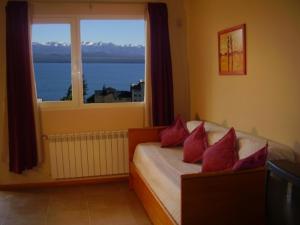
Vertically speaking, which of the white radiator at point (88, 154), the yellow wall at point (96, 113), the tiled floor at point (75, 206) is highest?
the yellow wall at point (96, 113)

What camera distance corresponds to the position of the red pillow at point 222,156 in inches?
111

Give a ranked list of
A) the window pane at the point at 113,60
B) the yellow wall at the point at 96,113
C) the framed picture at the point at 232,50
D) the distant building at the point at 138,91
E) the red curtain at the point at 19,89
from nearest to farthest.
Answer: the framed picture at the point at 232,50 < the red curtain at the point at 19,89 < the yellow wall at the point at 96,113 < the window pane at the point at 113,60 < the distant building at the point at 138,91

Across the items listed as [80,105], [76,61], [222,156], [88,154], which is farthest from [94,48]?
[222,156]

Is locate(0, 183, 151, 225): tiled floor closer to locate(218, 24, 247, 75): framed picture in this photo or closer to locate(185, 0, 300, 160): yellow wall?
locate(185, 0, 300, 160): yellow wall

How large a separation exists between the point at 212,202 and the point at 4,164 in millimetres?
3035

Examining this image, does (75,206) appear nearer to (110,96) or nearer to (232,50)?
(110,96)

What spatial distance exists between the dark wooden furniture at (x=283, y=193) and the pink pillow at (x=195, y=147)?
1.49m

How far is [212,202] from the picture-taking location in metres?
2.42

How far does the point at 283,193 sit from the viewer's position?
1.86 metres

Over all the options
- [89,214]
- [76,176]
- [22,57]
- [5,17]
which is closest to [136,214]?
[89,214]

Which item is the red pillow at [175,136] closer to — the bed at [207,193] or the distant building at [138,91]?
the bed at [207,193]

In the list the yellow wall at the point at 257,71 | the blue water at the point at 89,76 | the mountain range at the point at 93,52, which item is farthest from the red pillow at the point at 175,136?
the mountain range at the point at 93,52

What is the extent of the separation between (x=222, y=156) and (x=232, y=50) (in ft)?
4.09

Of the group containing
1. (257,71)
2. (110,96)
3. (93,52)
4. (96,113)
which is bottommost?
(96,113)
